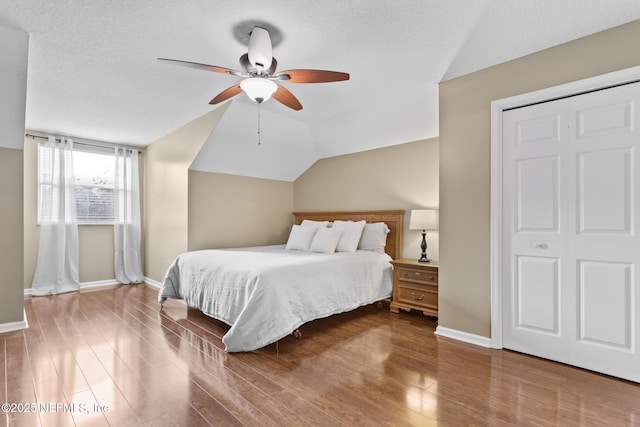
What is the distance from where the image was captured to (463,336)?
9.05 ft

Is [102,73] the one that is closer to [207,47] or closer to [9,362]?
[207,47]

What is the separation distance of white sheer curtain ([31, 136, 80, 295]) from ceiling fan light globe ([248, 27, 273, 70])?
13.7ft

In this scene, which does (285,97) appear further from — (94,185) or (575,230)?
(94,185)

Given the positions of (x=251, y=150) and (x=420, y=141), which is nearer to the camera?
(x=420, y=141)

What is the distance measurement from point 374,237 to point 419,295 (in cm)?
104

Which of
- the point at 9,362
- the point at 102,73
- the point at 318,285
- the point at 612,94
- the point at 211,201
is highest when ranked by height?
the point at 102,73

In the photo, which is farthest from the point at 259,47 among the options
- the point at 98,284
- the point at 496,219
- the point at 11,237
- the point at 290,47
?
the point at 98,284

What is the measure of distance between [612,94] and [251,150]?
3.98 m

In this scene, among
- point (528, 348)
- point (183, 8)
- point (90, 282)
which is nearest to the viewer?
point (183, 8)

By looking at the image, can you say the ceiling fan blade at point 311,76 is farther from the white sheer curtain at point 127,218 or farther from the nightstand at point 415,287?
the white sheer curtain at point 127,218

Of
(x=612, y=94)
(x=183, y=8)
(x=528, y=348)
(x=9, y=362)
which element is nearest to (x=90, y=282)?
(x=9, y=362)

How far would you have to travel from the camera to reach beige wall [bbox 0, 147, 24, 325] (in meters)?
2.99

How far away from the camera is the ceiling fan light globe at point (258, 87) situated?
2.27 meters

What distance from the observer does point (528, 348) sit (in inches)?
97.7
